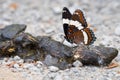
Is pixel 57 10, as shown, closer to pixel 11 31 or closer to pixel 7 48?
pixel 11 31

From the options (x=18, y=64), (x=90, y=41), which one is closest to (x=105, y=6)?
(x=90, y=41)

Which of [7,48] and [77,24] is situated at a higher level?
[77,24]

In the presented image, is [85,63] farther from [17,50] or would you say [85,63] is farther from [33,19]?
[33,19]

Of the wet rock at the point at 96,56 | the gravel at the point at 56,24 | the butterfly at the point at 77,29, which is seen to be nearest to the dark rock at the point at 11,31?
the gravel at the point at 56,24

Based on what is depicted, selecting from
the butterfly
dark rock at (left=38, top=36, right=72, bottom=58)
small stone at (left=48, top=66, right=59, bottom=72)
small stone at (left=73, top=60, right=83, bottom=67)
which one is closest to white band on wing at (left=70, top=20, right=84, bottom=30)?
the butterfly

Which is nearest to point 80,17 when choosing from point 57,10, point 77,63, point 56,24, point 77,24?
point 77,24
